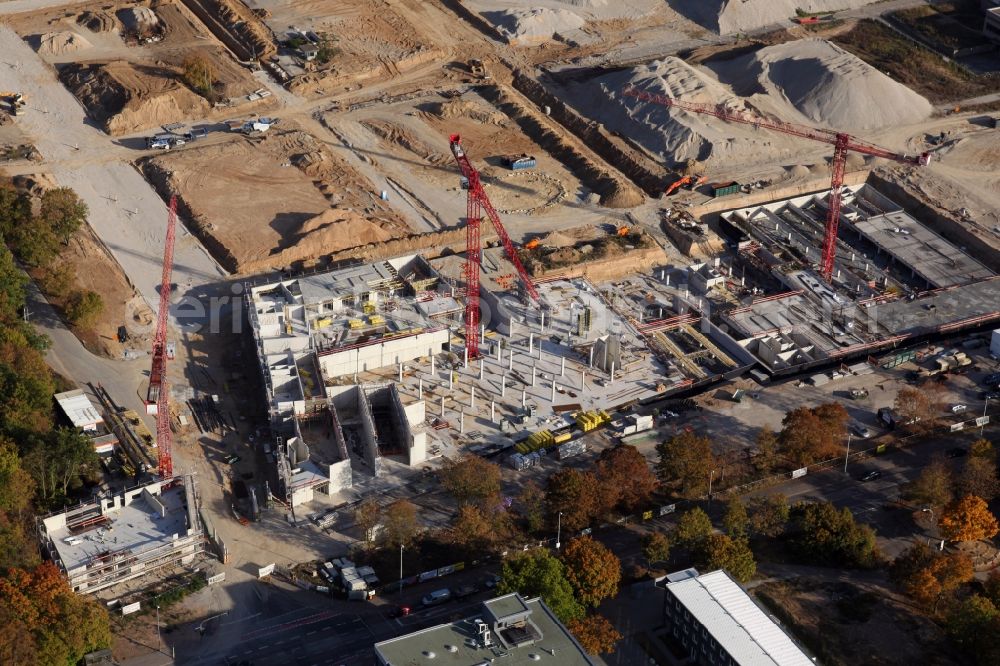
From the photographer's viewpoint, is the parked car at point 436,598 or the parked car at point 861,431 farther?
the parked car at point 861,431

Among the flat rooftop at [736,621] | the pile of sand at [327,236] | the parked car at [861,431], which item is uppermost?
the pile of sand at [327,236]

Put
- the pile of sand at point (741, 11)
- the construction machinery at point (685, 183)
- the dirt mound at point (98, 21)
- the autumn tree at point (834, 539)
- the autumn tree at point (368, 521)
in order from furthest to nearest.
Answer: the pile of sand at point (741, 11) < the dirt mound at point (98, 21) < the construction machinery at point (685, 183) < the autumn tree at point (368, 521) < the autumn tree at point (834, 539)

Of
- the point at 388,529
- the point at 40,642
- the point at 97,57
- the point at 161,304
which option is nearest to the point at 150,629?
the point at 40,642

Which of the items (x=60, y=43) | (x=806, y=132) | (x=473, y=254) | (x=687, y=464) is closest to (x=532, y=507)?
(x=687, y=464)

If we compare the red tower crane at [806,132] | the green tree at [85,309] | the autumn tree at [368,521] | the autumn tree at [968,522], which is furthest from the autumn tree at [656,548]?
the green tree at [85,309]

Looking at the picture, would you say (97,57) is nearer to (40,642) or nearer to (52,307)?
(52,307)

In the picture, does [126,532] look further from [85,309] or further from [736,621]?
[736,621]

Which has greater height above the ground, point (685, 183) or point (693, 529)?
point (685, 183)

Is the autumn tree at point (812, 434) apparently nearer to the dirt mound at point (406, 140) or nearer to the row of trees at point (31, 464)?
the row of trees at point (31, 464)
